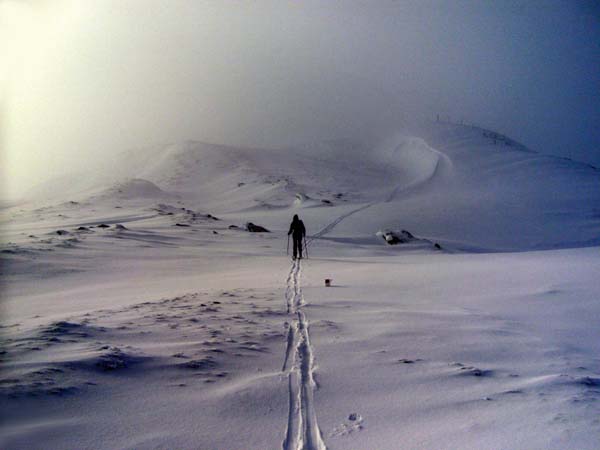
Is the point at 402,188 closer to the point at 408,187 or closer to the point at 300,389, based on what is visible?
the point at 408,187

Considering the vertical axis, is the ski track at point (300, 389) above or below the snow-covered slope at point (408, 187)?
below

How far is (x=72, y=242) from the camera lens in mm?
17047

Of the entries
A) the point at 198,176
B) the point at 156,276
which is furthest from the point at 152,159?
the point at 156,276

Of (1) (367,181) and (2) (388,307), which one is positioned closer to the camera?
(2) (388,307)

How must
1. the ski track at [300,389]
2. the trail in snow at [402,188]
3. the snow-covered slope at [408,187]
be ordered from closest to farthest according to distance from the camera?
the ski track at [300,389] < the trail in snow at [402,188] < the snow-covered slope at [408,187]

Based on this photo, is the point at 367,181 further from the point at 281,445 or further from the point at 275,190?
the point at 281,445

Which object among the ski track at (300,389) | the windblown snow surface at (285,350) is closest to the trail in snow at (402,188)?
the windblown snow surface at (285,350)

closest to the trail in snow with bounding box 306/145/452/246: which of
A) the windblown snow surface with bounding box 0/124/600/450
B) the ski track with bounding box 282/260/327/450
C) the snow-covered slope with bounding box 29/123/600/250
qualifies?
the snow-covered slope with bounding box 29/123/600/250

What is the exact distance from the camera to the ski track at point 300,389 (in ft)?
12.0

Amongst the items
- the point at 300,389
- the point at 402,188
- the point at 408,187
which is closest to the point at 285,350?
the point at 300,389

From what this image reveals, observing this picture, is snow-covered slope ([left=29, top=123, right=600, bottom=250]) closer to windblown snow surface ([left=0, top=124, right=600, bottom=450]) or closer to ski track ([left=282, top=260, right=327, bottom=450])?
windblown snow surface ([left=0, top=124, right=600, bottom=450])

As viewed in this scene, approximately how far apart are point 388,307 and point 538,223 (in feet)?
120

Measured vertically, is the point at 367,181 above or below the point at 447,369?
above

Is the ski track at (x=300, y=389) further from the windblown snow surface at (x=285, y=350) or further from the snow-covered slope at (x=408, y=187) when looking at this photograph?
the snow-covered slope at (x=408, y=187)
